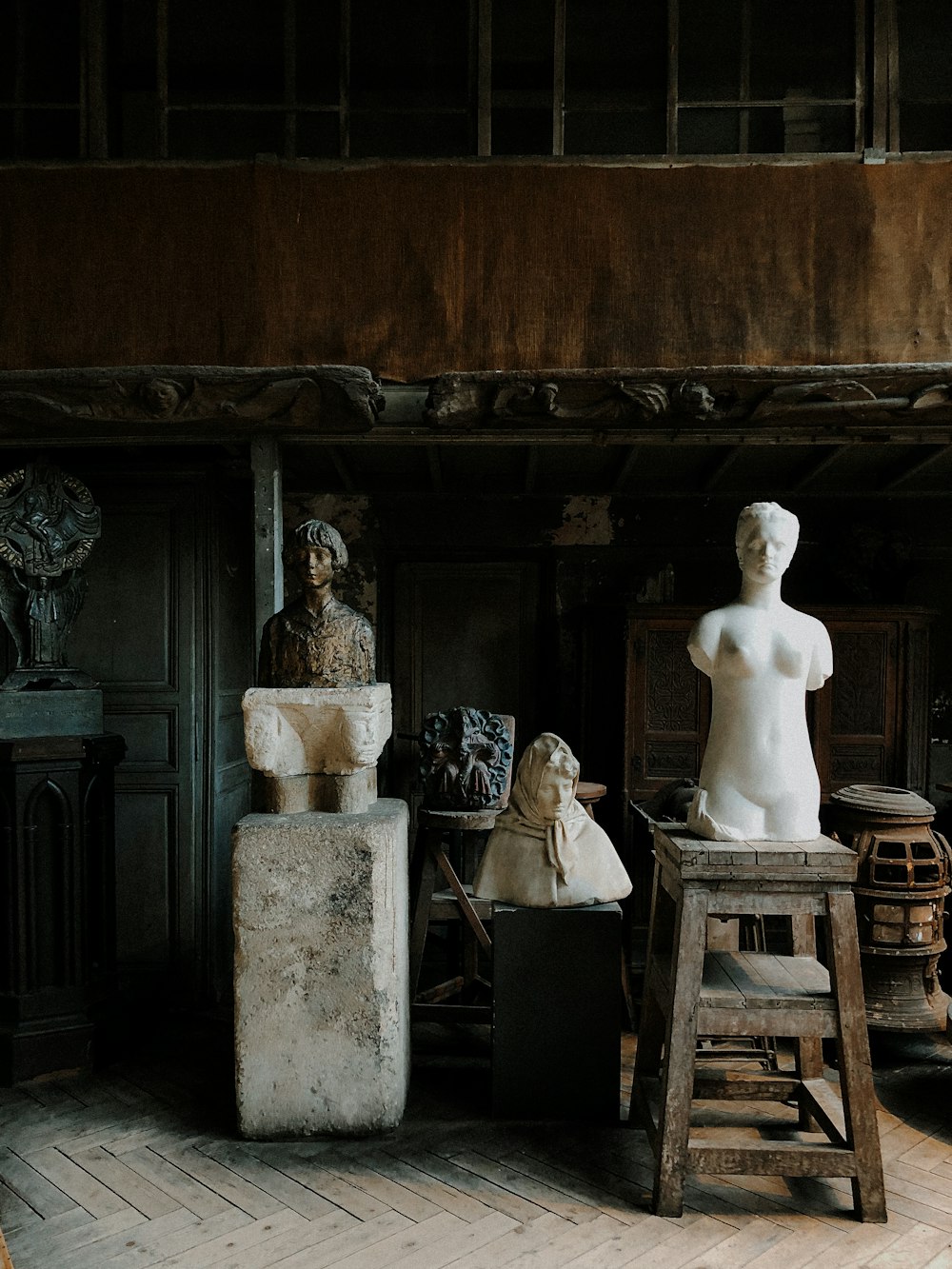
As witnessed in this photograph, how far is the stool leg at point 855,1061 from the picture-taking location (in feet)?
8.39

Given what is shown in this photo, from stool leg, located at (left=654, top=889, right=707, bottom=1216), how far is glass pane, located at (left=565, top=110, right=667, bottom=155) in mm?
4304

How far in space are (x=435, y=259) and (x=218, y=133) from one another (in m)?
2.08

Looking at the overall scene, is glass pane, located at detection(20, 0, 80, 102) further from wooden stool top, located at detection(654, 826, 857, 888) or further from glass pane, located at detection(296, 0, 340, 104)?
wooden stool top, located at detection(654, 826, 857, 888)

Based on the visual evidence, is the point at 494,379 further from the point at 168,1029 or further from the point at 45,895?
the point at 168,1029

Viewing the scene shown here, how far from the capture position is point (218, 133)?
17.0ft

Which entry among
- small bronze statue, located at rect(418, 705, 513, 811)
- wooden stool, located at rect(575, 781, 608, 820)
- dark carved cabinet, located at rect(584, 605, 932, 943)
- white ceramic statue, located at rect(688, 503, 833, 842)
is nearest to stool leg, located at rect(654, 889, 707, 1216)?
white ceramic statue, located at rect(688, 503, 833, 842)

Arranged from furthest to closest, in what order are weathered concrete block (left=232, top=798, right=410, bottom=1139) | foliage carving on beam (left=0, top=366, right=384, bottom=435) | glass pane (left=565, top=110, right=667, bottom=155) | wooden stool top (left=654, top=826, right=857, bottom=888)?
glass pane (left=565, top=110, right=667, bottom=155)
foliage carving on beam (left=0, top=366, right=384, bottom=435)
weathered concrete block (left=232, top=798, right=410, bottom=1139)
wooden stool top (left=654, top=826, right=857, bottom=888)

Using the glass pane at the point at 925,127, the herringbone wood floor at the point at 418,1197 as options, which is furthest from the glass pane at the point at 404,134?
the herringbone wood floor at the point at 418,1197

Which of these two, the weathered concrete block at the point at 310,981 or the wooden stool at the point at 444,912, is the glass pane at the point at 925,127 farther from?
the weathered concrete block at the point at 310,981

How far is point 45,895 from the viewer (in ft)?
12.3

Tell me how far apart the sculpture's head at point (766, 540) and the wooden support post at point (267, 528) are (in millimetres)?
2013

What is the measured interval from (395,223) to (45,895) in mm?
3164

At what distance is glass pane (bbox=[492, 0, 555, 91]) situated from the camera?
4.74 m

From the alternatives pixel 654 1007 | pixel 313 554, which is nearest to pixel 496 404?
pixel 313 554
